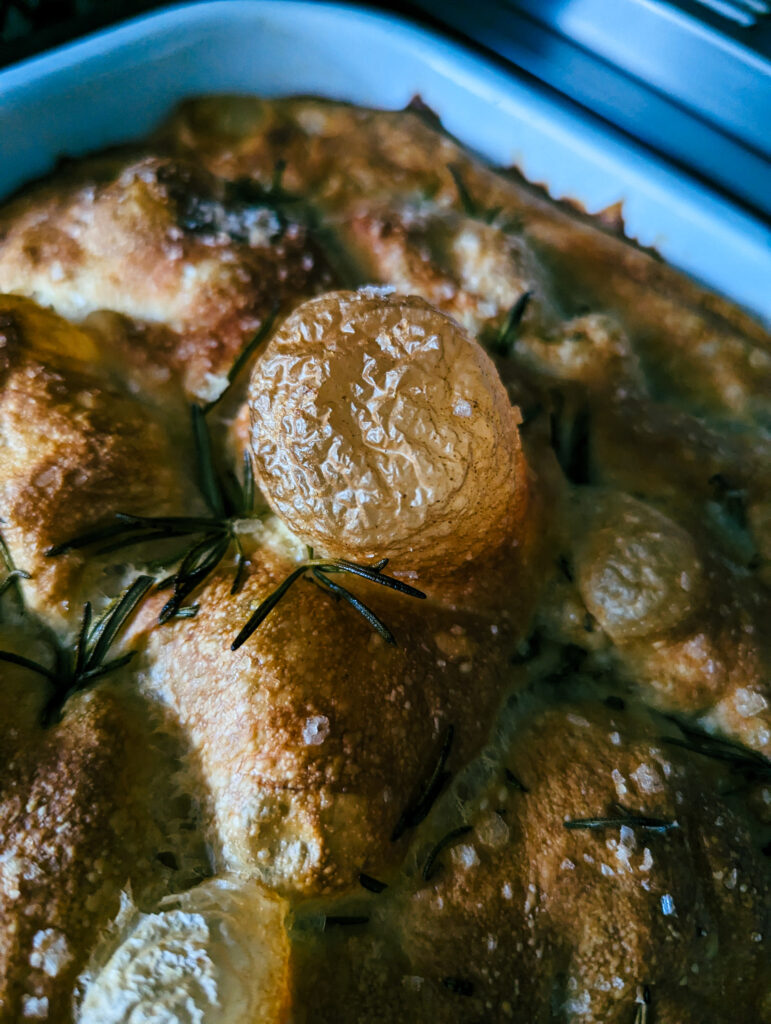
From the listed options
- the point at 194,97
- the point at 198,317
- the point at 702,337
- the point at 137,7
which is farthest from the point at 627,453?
the point at 137,7


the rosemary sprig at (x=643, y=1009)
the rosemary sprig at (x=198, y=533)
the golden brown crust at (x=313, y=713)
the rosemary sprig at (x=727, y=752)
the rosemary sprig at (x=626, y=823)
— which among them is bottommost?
the rosemary sprig at (x=643, y=1009)

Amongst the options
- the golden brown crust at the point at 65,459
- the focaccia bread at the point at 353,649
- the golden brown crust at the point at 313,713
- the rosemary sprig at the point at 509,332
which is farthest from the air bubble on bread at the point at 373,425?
the rosemary sprig at the point at 509,332

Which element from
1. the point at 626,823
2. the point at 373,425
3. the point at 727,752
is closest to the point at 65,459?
the point at 373,425

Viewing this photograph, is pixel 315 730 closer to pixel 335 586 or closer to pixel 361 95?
pixel 335 586

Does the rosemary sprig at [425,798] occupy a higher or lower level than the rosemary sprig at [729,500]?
higher

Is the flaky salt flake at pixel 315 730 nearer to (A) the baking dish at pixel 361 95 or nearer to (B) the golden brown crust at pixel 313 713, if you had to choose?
(B) the golden brown crust at pixel 313 713

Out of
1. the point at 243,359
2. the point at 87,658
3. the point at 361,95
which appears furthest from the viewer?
the point at 361,95

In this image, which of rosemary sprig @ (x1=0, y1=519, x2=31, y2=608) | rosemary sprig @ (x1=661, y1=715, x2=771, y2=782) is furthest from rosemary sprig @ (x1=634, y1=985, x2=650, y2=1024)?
rosemary sprig @ (x1=0, y1=519, x2=31, y2=608)
